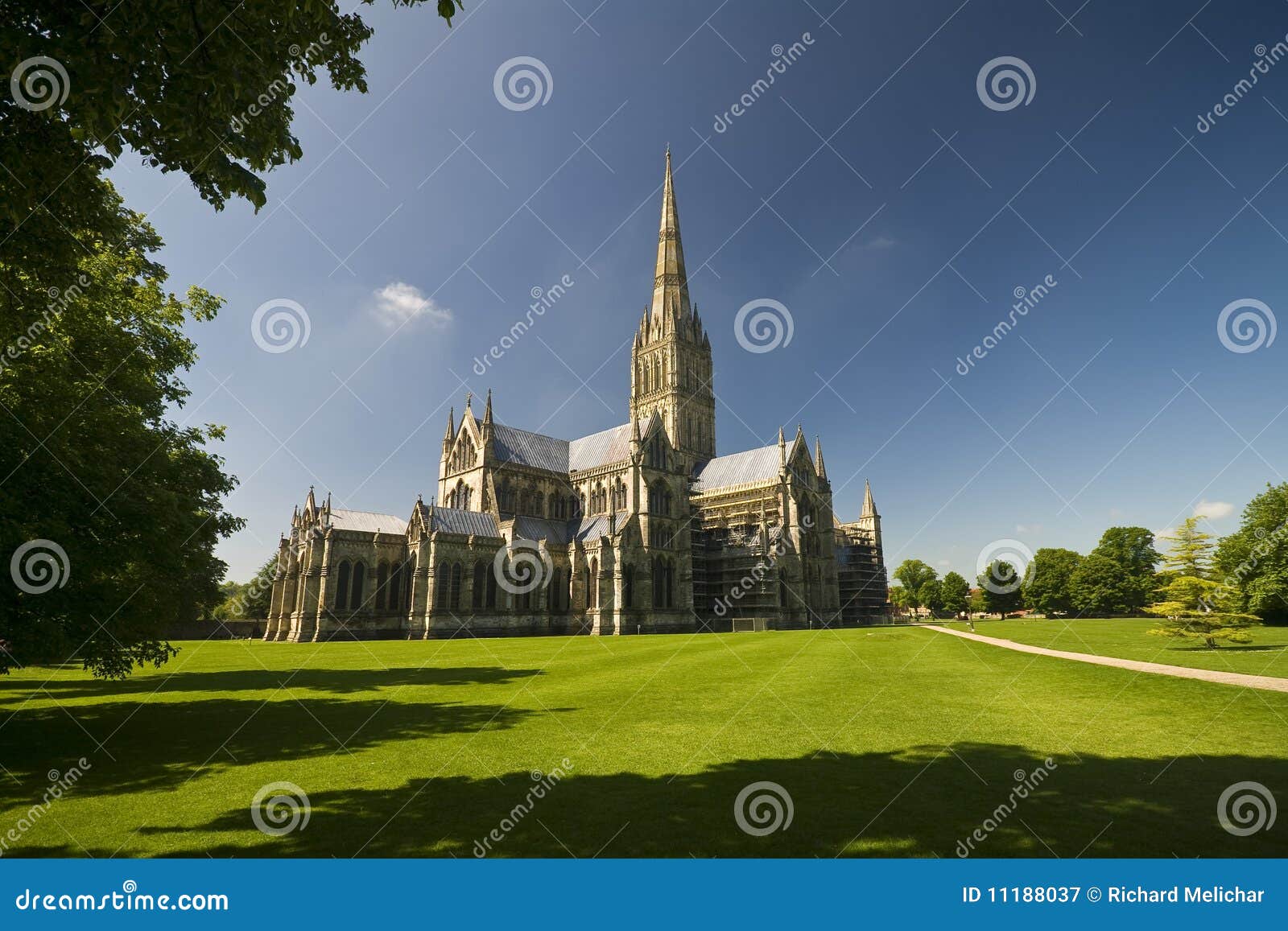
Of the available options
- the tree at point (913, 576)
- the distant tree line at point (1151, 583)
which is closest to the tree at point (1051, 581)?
the distant tree line at point (1151, 583)

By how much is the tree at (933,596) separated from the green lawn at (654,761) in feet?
315

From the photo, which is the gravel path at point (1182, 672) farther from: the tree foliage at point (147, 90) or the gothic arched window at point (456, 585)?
the gothic arched window at point (456, 585)

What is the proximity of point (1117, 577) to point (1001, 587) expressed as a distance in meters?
12.9

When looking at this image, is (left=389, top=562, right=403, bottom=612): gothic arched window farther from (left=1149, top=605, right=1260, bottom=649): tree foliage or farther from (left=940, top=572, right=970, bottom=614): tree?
(left=940, top=572, right=970, bottom=614): tree

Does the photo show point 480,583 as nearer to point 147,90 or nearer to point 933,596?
point 147,90

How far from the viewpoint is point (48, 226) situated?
8.75 meters

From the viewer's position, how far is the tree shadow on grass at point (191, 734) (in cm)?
875

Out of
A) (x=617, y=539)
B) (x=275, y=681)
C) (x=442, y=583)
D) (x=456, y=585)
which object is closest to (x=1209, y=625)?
(x=275, y=681)

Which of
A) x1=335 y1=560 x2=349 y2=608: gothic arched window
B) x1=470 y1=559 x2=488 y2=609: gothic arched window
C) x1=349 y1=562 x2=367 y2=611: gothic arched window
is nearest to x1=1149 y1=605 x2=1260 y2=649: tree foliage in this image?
x1=470 y1=559 x2=488 y2=609: gothic arched window

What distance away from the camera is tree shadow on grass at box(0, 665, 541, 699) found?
1747 cm

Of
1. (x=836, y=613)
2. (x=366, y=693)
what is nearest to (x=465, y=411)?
(x=836, y=613)

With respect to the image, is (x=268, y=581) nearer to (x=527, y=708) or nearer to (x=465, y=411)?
(x=465, y=411)

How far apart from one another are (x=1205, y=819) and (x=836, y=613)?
60.5m

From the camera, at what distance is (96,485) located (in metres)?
10.2
